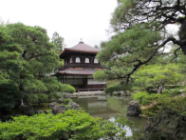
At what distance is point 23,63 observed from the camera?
20.1 ft

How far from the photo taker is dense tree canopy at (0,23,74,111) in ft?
18.7

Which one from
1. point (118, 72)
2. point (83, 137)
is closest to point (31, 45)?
point (118, 72)

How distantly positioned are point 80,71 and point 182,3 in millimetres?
15028

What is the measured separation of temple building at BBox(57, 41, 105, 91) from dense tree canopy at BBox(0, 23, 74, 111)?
957 cm

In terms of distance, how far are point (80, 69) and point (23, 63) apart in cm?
1265

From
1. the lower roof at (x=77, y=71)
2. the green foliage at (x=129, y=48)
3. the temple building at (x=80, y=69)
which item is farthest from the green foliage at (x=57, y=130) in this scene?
the lower roof at (x=77, y=71)

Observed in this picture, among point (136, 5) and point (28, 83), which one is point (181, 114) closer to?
point (136, 5)

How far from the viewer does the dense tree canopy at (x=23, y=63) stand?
5699mm

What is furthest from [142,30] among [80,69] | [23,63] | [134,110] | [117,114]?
[80,69]

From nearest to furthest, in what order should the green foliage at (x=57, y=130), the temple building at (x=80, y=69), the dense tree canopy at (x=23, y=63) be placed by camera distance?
the green foliage at (x=57, y=130), the dense tree canopy at (x=23, y=63), the temple building at (x=80, y=69)

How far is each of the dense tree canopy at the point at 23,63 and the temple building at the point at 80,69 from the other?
9573 millimetres

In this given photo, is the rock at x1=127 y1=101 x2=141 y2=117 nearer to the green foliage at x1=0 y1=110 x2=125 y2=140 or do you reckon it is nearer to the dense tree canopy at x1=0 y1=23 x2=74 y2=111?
the dense tree canopy at x1=0 y1=23 x2=74 y2=111

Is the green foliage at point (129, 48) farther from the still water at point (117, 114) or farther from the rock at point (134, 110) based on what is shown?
the rock at point (134, 110)

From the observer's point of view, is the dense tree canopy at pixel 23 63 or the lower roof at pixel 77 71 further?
the lower roof at pixel 77 71
